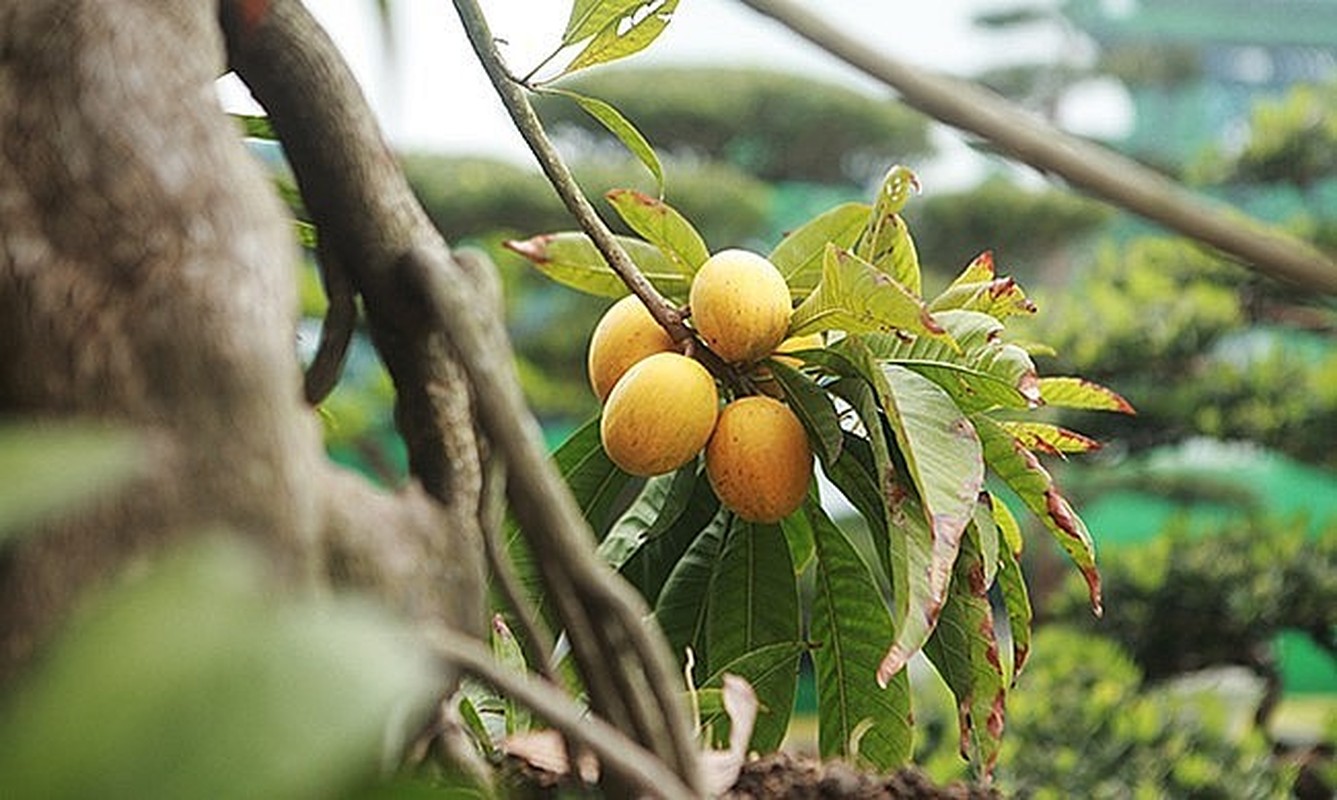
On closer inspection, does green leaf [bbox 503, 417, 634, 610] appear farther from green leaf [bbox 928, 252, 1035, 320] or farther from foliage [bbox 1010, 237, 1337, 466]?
foliage [bbox 1010, 237, 1337, 466]

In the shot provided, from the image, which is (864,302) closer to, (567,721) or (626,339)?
(626,339)

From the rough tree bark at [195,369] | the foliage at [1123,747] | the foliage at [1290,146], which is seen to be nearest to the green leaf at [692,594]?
the rough tree bark at [195,369]

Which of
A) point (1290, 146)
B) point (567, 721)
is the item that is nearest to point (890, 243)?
point (567, 721)

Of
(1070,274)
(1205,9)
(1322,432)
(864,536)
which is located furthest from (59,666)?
(1205,9)

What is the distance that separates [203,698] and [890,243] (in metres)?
0.37

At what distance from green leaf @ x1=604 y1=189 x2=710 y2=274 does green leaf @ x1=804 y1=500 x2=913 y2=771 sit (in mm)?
79

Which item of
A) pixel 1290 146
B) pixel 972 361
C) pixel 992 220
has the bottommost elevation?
pixel 992 220

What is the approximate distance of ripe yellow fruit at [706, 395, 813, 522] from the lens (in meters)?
0.43

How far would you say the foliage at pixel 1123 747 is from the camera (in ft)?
6.86

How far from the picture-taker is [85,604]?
0.18 meters

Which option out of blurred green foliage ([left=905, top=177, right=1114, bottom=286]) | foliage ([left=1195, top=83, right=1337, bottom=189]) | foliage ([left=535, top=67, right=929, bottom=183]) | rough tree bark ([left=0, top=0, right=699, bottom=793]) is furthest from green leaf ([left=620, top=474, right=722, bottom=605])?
foliage ([left=535, top=67, right=929, bottom=183])

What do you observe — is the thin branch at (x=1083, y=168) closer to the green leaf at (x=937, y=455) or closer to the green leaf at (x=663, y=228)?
the green leaf at (x=937, y=455)

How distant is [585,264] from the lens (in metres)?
0.51

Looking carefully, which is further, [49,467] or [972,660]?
[972,660]
